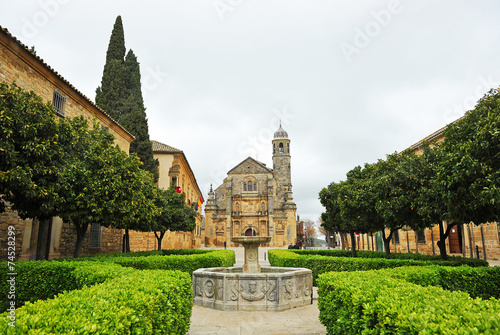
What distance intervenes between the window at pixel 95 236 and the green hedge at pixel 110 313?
608 inches

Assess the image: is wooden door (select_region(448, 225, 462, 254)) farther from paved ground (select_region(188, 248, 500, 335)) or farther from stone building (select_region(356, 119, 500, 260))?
paved ground (select_region(188, 248, 500, 335))

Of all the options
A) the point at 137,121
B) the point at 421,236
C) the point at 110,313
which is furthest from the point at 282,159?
the point at 110,313

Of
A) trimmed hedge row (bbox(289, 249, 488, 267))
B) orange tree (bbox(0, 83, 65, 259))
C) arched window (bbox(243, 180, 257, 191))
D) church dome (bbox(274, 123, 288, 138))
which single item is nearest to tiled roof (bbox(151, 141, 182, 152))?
trimmed hedge row (bbox(289, 249, 488, 267))

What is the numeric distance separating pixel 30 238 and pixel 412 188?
15.6 m

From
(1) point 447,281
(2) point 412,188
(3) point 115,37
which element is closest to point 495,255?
(2) point 412,188

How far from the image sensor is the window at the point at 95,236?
720 inches

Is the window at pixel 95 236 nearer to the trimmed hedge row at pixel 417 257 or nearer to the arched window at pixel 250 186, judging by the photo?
the trimmed hedge row at pixel 417 257

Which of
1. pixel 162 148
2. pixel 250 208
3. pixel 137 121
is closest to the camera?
pixel 137 121

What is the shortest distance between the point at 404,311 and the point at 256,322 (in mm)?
4262

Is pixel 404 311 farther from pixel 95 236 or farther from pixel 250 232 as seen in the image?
pixel 250 232

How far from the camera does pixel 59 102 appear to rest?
15.4 metres

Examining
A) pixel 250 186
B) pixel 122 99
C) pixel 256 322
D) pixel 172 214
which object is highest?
pixel 122 99

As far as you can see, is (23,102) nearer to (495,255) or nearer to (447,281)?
(447,281)

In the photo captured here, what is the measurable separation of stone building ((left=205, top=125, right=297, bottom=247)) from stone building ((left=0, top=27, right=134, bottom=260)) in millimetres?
33030
